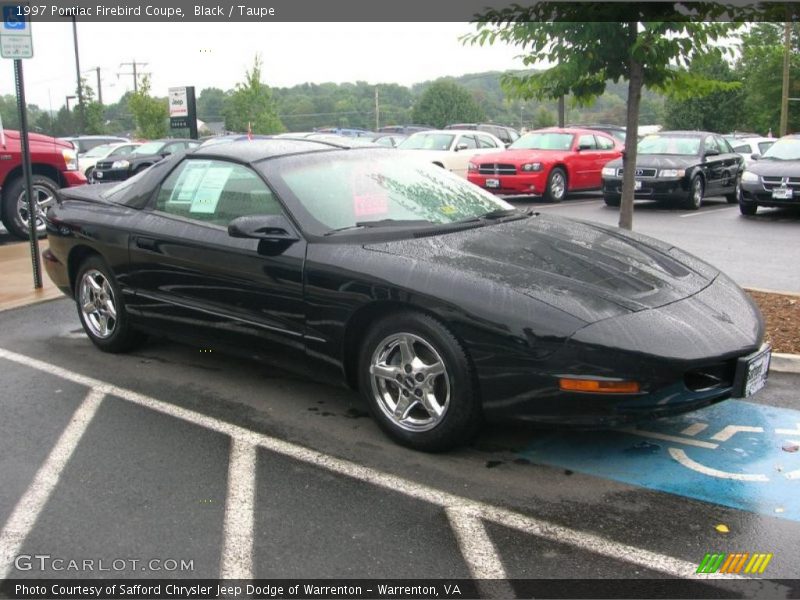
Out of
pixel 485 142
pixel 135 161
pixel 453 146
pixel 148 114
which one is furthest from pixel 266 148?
pixel 148 114

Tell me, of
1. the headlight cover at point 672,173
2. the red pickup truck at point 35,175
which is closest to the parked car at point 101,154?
the red pickup truck at point 35,175

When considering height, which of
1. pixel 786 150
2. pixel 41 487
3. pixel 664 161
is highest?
pixel 786 150

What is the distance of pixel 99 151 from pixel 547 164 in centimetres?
1246

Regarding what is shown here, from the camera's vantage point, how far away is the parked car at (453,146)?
61.5 feet

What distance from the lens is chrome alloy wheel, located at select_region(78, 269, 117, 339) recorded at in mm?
5766

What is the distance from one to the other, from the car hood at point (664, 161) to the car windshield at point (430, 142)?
4.43 metres

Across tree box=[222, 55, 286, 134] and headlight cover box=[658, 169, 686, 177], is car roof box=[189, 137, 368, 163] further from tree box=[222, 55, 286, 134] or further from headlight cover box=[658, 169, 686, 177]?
tree box=[222, 55, 286, 134]

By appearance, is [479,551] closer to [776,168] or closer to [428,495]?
[428,495]

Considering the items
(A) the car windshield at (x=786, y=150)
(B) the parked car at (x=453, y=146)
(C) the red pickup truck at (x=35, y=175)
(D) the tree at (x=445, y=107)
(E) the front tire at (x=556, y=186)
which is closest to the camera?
(C) the red pickup truck at (x=35, y=175)

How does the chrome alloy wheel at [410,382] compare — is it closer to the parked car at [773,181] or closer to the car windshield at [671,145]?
the parked car at [773,181]

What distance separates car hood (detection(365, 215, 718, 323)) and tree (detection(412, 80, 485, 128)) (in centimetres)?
8470

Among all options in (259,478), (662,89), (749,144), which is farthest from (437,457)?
(749,144)

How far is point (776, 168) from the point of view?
556 inches

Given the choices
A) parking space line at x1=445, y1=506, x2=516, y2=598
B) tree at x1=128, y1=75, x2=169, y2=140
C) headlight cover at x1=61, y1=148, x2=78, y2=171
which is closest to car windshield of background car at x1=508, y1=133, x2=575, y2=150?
headlight cover at x1=61, y1=148, x2=78, y2=171
